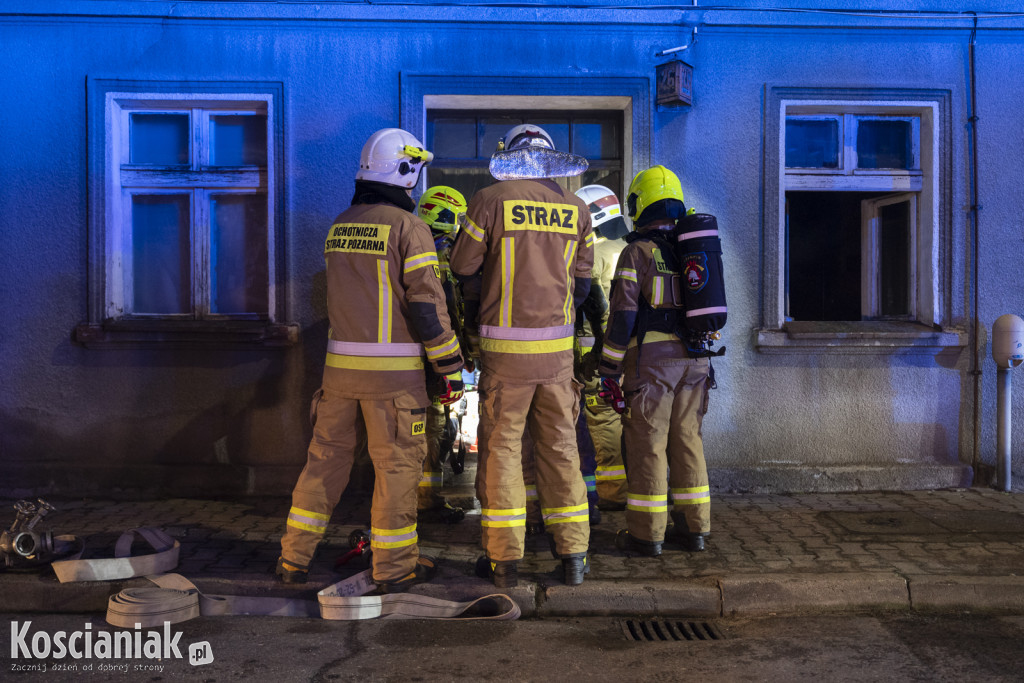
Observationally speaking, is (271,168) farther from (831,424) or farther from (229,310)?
(831,424)

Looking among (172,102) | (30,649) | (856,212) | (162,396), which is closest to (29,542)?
(30,649)

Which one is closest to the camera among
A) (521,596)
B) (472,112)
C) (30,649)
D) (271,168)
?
(30,649)

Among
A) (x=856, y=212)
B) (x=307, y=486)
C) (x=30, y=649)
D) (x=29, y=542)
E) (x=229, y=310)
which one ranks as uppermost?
(x=856, y=212)

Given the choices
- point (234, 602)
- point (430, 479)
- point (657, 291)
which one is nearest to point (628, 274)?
point (657, 291)

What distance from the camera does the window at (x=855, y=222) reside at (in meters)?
6.46

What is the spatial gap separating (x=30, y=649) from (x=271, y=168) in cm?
391

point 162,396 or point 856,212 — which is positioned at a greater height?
point 856,212

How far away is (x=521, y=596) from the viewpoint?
13.2 feet

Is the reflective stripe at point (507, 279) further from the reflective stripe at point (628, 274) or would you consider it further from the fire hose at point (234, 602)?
the fire hose at point (234, 602)

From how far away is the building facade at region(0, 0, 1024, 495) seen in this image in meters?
6.25

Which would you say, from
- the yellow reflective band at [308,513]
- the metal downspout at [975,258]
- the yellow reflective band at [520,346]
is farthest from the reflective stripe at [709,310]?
the metal downspout at [975,258]

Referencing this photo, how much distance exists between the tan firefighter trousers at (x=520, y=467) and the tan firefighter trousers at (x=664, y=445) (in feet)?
1.64

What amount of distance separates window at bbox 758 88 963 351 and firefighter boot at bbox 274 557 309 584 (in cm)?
404

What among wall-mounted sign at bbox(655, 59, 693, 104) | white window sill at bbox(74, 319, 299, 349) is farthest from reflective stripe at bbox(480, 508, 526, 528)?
wall-mounted sign at bbox(655, 59, 693, 104)
